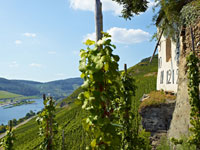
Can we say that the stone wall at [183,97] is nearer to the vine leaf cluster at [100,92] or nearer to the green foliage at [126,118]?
the green foliage at [126,118]

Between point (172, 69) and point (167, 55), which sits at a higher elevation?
point (167, 55)

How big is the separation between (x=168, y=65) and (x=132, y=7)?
266 inches

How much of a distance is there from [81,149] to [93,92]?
3565 centimetres

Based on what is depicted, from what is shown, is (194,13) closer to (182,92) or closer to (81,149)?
(182,92)

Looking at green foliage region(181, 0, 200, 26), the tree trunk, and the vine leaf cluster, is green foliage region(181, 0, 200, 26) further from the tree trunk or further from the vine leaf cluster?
the vine leaf cluster

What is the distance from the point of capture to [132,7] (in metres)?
16.1

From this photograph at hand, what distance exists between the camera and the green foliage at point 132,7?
15.6m

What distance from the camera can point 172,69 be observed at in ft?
54.9

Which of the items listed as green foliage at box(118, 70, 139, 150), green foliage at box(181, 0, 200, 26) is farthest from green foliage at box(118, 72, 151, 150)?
green foliage at box(181, 0, 200, 26)

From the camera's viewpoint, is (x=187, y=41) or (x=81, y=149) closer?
(x=187, y=41)

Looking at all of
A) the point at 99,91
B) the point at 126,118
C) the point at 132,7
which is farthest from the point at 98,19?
the point at 132,7

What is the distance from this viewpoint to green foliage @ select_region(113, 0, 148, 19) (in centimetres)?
1557

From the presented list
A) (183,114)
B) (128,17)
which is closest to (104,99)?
(183,114)

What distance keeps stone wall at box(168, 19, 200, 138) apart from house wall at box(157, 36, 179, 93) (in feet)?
11.6
